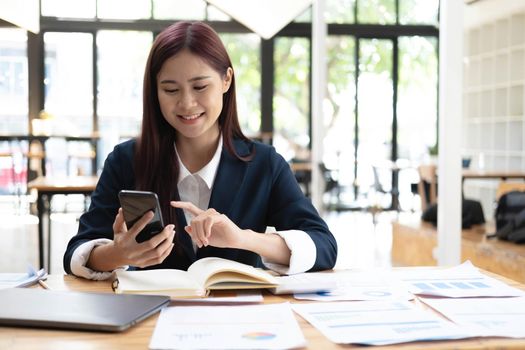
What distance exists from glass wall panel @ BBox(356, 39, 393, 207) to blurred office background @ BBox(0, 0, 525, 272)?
0.05 ft

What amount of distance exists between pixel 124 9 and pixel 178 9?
0.82m

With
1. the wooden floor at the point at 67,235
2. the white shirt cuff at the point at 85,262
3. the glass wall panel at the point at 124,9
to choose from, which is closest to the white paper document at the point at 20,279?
the white shirt cuff at the point at 85,262

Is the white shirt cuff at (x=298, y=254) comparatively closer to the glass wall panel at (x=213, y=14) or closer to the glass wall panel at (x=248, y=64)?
the glass wall panel at (x=248, y=64)

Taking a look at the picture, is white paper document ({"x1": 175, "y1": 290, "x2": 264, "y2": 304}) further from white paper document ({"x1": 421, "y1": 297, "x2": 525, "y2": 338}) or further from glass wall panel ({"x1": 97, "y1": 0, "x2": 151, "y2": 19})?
glass wall panel ({"x1": 97, "y1": 0, "x2": 151, "y2": 19})

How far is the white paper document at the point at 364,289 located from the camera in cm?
139

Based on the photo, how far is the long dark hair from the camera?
1785 millimetres

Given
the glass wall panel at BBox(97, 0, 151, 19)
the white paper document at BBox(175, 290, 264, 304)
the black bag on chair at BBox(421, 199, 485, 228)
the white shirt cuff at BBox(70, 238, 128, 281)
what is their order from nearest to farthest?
1. the white paper document at BBox(175, 290, 264, 304)
2. the white shirt cuff at BBox(70, 238, 128, 281)
3. the black bag on chair at BBox(421, 199, 485, 228)
4. the glass wall panel at BBox(97, 0, 151, 19)

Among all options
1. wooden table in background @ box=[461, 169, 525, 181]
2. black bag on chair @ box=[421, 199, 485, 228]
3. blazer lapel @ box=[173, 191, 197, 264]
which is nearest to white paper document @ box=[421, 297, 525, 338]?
blazer lapel @ box=[173, 191, 197, 264]

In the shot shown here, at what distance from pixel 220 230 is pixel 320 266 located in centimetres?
32

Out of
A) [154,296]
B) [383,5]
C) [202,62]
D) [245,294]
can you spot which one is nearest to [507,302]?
[245,294]

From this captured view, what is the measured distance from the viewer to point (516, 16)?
9.55 m

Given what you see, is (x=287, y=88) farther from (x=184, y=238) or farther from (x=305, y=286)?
(x=305, y=286)

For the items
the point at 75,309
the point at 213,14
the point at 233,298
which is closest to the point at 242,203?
the point at 233,298

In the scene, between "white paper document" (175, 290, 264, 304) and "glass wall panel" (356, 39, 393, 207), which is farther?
"glass wall panel" (356, 39, 393, 207)
